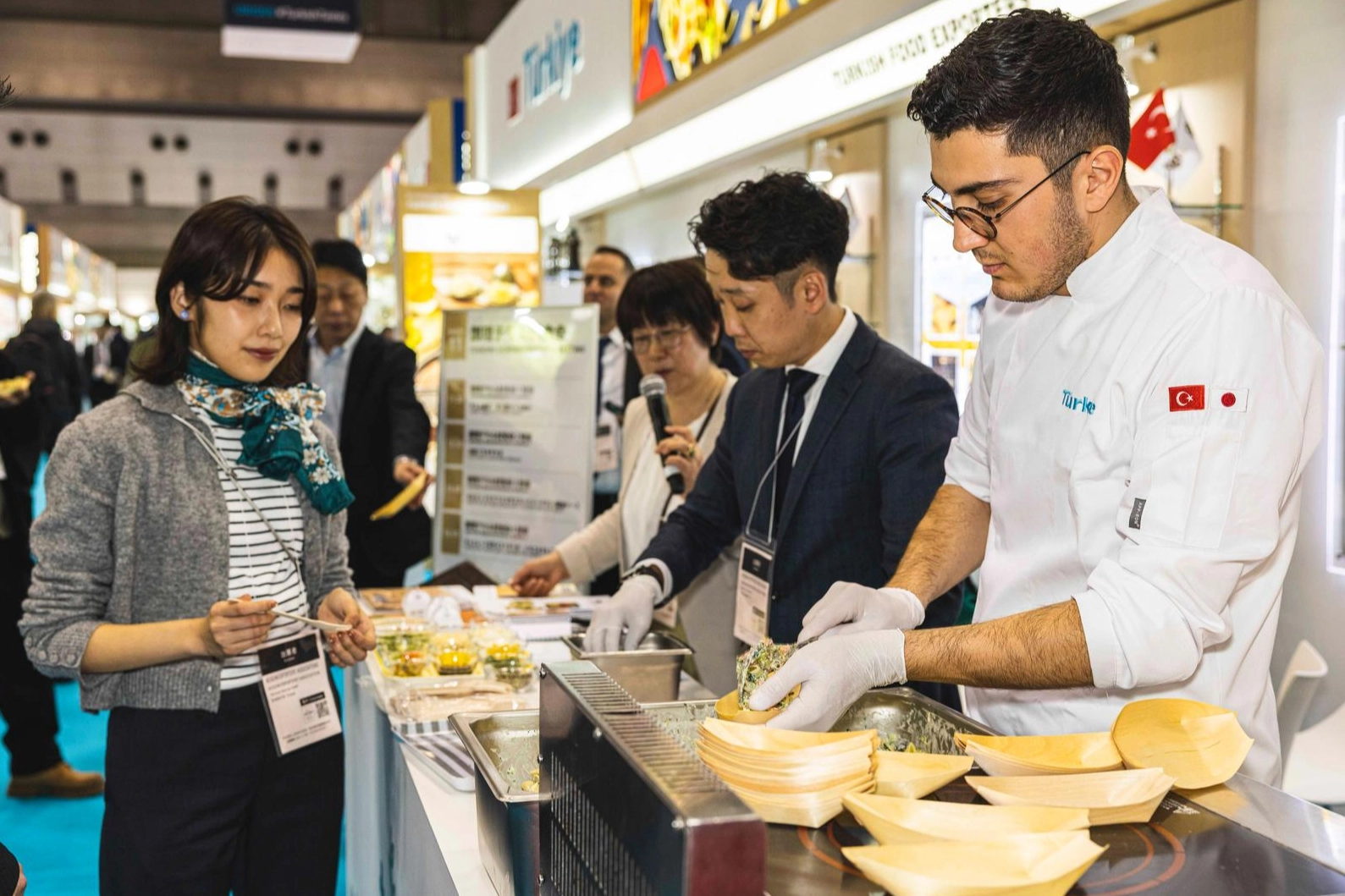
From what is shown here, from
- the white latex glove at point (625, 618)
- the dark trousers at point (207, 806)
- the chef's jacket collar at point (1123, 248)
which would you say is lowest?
the dark trousers at point (207, 806)

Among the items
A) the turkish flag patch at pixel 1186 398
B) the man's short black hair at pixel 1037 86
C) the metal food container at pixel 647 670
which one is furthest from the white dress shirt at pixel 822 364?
the turkish flag patch at pixel 1186 398

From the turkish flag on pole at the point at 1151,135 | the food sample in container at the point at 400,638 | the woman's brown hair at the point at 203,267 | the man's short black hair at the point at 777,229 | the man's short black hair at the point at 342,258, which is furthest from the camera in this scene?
the man's short black hair at the point at 342,258

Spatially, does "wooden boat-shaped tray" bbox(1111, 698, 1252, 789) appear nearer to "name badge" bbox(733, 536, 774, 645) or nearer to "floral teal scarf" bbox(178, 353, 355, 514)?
"name badge" bbox(733, 536, 774, 645)

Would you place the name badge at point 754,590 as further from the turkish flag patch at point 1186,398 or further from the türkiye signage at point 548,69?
the türkiye signage at point 548,69

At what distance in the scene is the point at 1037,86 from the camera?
1440 mm

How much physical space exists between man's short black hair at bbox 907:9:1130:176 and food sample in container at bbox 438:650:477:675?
1.43 m

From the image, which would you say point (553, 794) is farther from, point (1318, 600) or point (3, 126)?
point (3, 126)

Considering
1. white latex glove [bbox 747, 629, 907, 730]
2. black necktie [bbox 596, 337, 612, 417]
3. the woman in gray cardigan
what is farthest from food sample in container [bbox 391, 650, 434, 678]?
black necktie [bbox 596, 337, 612, 417]

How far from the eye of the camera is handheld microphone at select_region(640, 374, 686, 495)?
295 cm

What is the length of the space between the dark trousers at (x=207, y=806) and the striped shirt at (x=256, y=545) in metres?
0.09

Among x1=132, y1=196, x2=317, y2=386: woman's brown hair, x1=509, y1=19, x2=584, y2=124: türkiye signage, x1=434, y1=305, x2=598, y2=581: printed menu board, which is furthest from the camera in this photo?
x1=509, y1=19, x2=584, y2=124: türkiye signage

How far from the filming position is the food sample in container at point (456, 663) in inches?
92.0

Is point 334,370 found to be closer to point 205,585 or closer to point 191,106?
point 205,585

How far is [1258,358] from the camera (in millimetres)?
1360
